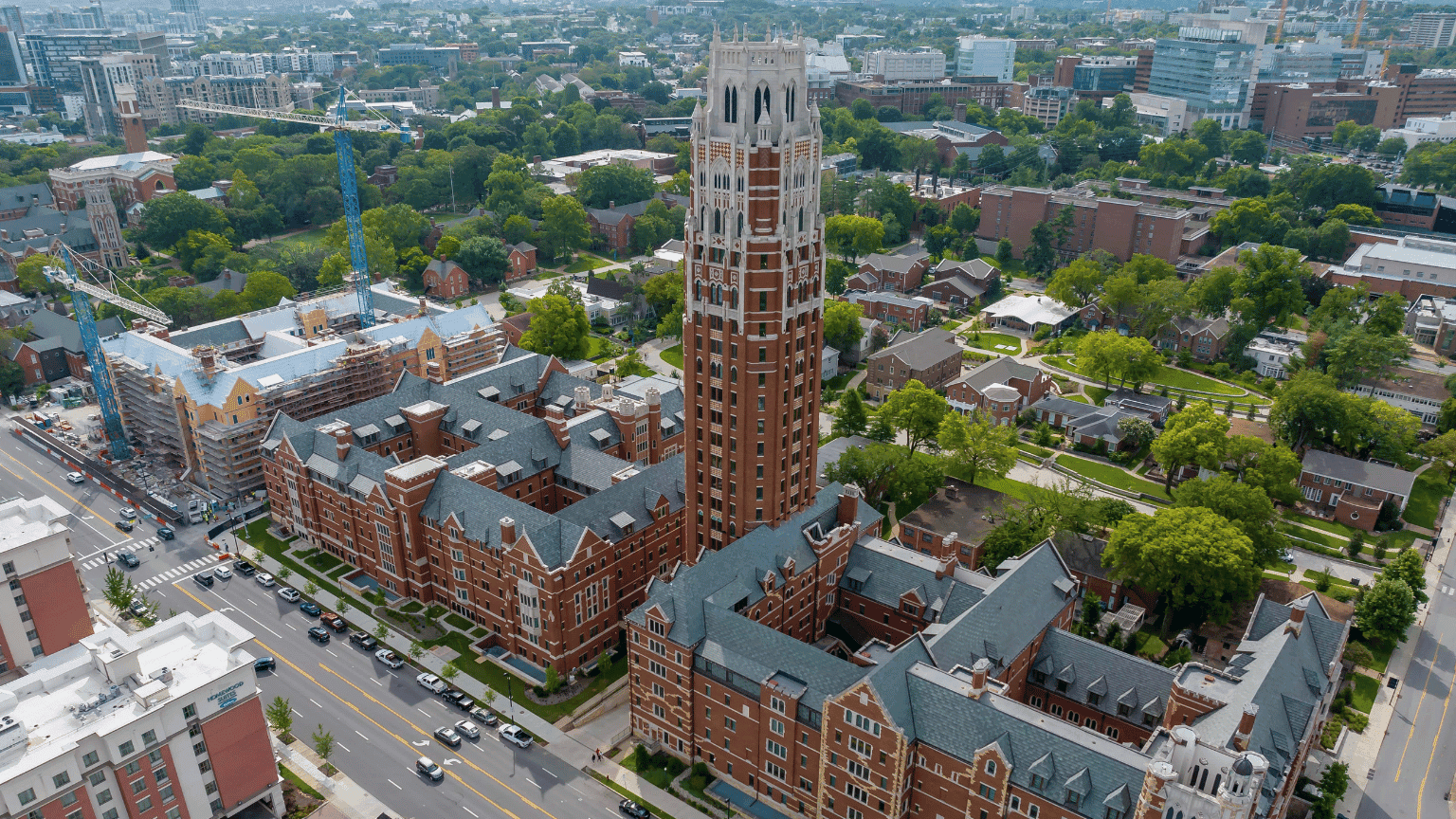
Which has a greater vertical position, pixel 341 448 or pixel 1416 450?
pixel 341 448

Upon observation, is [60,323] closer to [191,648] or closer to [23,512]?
[23,512]

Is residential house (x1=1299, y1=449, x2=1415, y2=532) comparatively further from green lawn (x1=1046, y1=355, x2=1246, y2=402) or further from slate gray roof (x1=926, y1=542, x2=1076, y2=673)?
slate gray roof (x1=926, y1=542, x2=1076, y2=673)

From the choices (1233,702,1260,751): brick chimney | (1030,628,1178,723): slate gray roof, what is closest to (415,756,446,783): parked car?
(1030,628,1178,723): slate gray roof

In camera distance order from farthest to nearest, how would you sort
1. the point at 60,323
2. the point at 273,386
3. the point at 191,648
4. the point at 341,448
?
the point at 60,323 < the point at 273,386 < the point at 341,448 < the point at 191,648

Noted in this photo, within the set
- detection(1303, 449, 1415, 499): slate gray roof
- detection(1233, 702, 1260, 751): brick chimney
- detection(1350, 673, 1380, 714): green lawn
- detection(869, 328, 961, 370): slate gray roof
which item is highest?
detection(1233, 702, 1260, 751): brick chimney

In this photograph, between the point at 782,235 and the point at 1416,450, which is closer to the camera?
the point at 782,235

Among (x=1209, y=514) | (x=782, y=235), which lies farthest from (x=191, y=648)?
(x=1209, y=514)

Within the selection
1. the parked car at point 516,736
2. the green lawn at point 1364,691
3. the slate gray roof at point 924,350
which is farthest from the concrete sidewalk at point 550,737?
the slate gray roof at point 924,350
